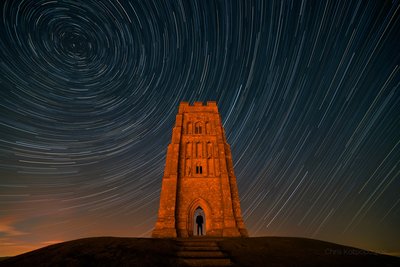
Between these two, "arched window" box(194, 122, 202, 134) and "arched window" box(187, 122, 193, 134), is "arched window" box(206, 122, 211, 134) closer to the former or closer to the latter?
"arched window" box(194, 122, 202, 134)

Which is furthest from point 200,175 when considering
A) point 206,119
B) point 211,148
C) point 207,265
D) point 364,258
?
point 364,258

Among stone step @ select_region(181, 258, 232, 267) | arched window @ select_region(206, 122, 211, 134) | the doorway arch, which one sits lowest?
stone step @ select_region(181, 258, 232, 267)

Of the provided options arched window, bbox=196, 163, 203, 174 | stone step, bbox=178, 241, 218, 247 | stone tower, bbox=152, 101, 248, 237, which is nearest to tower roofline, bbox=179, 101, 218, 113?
stone tower, bbox=152, 101, 248, 237

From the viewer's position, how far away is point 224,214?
61.6 ft

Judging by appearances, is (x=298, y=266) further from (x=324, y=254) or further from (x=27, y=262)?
(x=27, y=262)

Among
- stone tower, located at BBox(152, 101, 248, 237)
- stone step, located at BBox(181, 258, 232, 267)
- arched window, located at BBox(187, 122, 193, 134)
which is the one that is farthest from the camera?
arched window, located at BBox(187, 122, 193, 134)

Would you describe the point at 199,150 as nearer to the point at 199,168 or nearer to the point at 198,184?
the point at 199,168

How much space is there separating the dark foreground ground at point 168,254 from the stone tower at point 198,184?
6895 millimetres

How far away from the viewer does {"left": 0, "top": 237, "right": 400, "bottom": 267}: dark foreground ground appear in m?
8.16

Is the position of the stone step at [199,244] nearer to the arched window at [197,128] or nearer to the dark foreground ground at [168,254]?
the dark foreground ground at [168,254]

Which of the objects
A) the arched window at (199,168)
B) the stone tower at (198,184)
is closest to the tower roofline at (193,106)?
the stone tower at (198,184)

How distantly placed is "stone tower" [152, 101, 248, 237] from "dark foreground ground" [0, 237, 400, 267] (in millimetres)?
6895

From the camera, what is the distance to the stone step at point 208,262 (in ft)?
27.6

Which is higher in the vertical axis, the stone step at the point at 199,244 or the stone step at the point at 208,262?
the stone step at the point at 199,244
